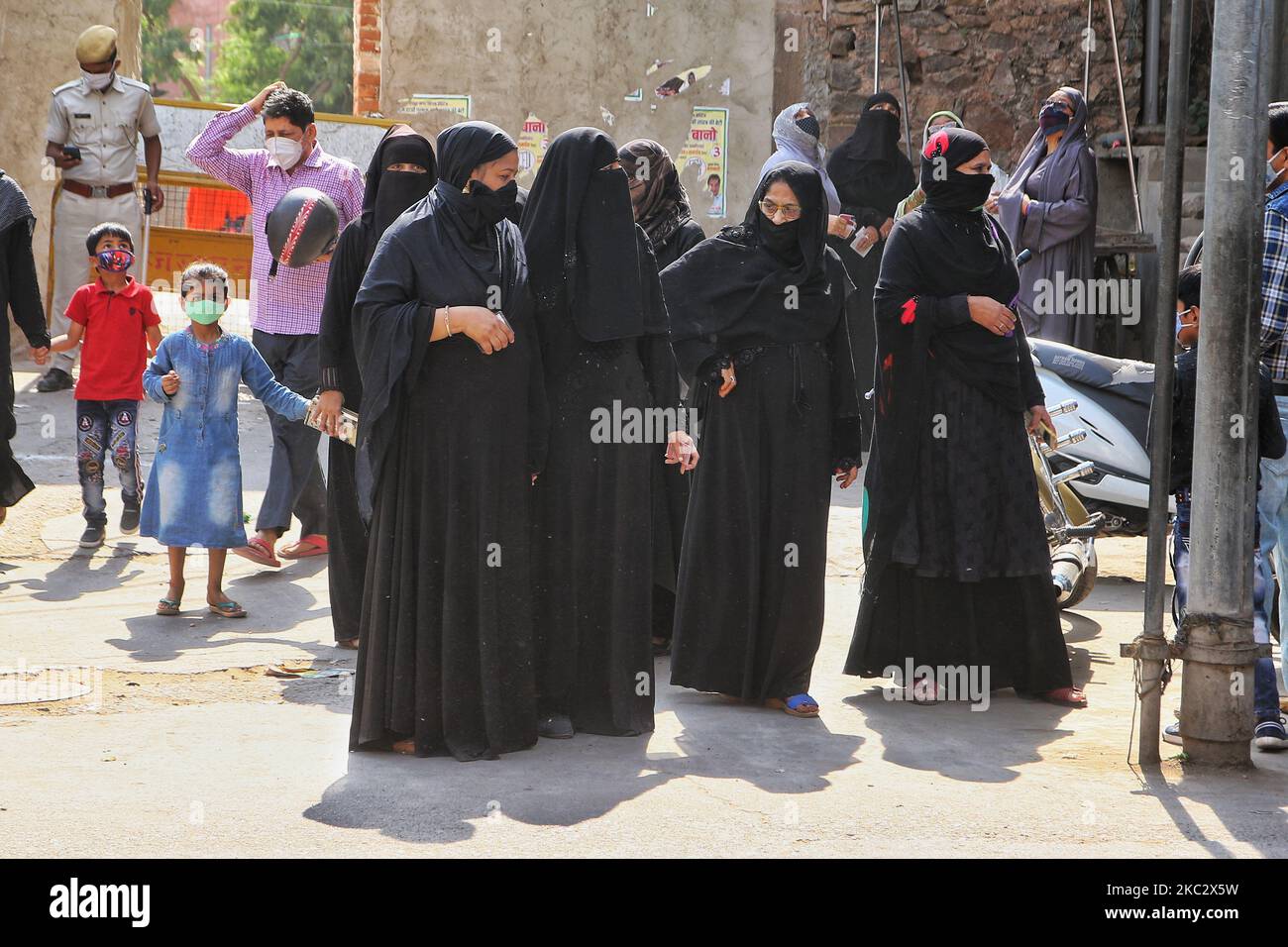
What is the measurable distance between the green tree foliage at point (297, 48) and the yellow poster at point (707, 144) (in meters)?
31.7

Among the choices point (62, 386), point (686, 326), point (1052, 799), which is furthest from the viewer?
point (62, 386)

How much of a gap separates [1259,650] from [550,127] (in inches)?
345

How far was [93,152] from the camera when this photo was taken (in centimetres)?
987

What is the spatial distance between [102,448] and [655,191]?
10.1ft

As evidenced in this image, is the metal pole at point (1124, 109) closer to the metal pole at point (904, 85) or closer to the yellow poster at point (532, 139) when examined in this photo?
the metal pole at point (904, 85)

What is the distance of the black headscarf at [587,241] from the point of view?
471 cm

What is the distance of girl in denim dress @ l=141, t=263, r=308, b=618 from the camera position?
6266 mm

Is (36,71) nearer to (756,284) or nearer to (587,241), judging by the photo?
(756,284)

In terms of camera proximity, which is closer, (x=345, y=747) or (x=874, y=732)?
(x=345, y=747)

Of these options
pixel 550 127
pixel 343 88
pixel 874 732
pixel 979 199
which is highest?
pixel 343 88

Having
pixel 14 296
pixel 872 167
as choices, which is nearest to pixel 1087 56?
pixel 872 167

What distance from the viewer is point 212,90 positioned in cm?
5125

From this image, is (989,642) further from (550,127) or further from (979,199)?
(550,127)

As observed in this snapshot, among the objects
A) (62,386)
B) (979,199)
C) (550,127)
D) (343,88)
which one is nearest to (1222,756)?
(979,199)
